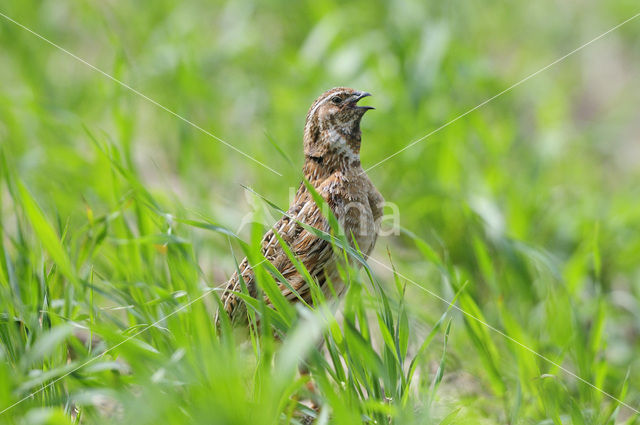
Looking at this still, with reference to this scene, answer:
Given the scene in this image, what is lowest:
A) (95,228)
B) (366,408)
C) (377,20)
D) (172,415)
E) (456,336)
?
(456,336)

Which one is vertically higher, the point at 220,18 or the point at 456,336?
the point at 220,18

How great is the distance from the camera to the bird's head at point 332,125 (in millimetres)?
2729

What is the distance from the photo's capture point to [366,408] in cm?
245

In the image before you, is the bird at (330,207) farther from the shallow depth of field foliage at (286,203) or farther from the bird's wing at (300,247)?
the shallow depth of field foliage at (286,203)

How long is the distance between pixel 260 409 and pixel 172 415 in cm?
24

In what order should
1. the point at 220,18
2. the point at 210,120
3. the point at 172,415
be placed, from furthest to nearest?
the point at 220,18, the point at 210,120, the point at 172,415

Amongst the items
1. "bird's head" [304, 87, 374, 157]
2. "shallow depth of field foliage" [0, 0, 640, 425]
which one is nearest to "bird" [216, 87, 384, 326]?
"bird's head" [304, 87, 374, 157]

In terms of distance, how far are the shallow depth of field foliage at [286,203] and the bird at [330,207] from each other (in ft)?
0.40

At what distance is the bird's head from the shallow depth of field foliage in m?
0.21

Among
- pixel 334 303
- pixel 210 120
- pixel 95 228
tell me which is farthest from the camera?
pixel 210 120

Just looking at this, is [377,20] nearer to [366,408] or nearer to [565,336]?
[565,336]

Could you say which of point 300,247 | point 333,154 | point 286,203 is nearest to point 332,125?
point 333,154

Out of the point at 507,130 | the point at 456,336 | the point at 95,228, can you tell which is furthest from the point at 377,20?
the point at 95,228

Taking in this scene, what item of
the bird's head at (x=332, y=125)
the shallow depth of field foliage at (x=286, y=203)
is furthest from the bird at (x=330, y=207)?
the shallow depth of field foliage at (x=286, y=203)
